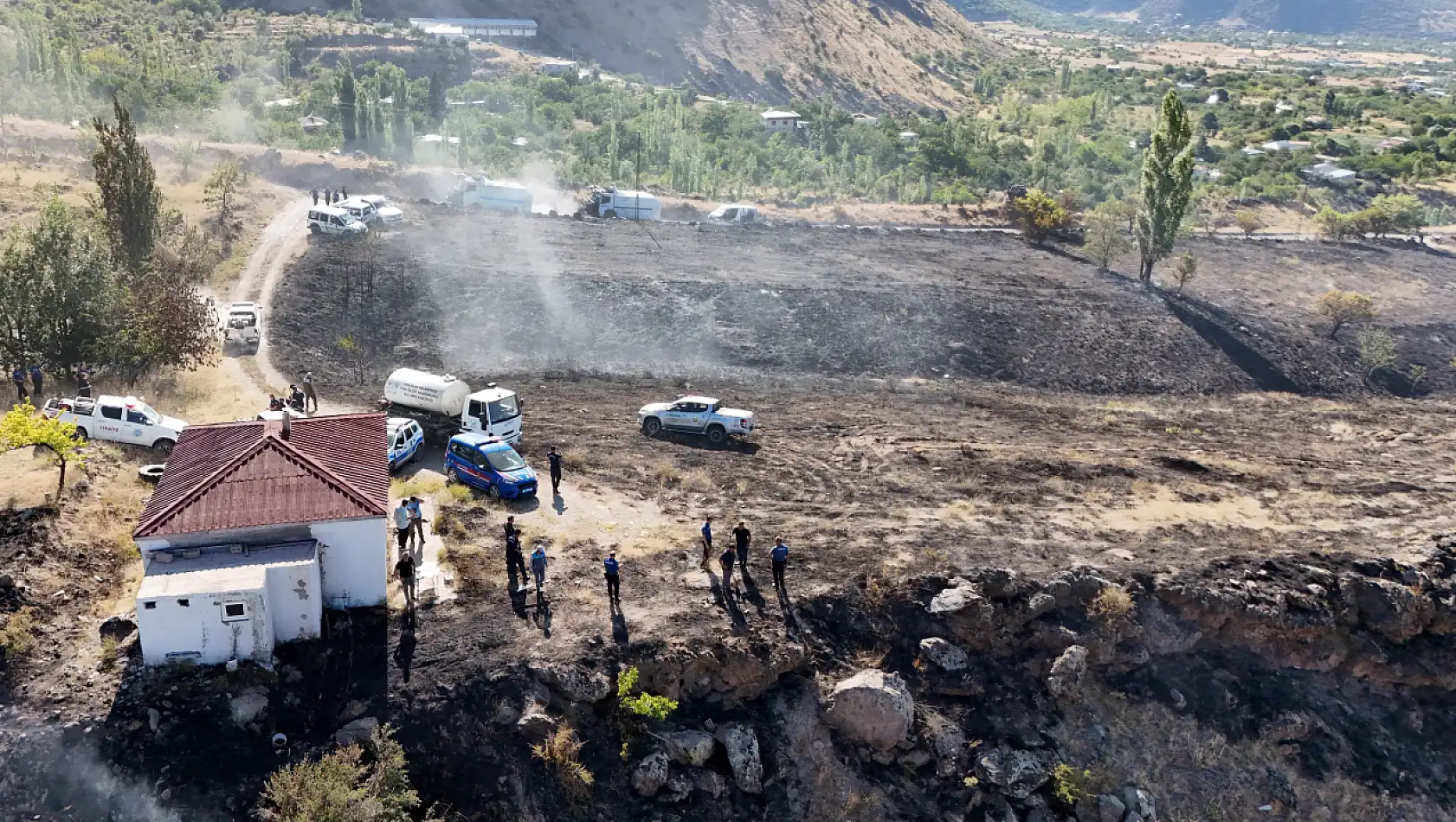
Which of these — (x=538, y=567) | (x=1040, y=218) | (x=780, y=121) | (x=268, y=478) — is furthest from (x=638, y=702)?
(x=780, y=121)

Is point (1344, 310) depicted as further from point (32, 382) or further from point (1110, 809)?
point (32, 382)

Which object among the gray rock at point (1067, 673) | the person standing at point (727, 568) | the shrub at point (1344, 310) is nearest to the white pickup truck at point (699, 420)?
the person standing at point (727, 568)

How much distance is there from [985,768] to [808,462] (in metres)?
11.9

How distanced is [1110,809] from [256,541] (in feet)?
62.2

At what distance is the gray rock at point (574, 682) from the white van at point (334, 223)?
34042 mm

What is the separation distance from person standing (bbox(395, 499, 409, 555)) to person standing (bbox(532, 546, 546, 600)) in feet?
9.90

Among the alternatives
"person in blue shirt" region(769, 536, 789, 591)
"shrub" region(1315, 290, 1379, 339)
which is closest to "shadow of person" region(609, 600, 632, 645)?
"person in blue shirt" region(769, 536, 789, 591)

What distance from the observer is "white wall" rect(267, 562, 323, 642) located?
2152 cm

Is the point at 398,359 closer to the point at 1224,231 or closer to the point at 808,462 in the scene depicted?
the point at 808,462

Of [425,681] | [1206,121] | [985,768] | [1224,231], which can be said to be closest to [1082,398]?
[985,768]

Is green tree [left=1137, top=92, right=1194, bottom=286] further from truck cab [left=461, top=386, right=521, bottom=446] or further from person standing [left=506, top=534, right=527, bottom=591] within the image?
person standing [left=506, top=534, right=527, bottom=591]

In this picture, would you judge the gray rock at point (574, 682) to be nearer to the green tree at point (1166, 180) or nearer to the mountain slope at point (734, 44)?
the green tree at point (1166, 180)

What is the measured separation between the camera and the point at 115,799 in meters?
19.0

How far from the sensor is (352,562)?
23.1 metres
